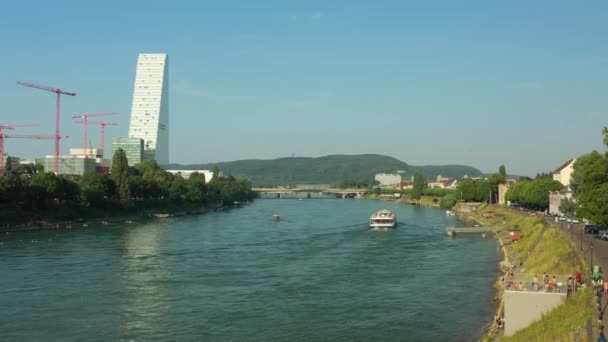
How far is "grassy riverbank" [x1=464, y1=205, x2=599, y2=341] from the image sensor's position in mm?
12320

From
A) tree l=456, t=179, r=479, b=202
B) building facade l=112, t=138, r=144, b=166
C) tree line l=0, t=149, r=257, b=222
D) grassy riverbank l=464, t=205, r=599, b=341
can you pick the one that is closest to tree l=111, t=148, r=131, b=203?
tree line l=0, t=149, r=257, b=222

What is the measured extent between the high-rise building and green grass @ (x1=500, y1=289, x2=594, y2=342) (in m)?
139

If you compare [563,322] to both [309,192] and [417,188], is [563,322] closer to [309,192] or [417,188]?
[417,188]

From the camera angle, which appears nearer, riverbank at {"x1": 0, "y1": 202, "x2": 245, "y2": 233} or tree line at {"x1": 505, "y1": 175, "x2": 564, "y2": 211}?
riverbank at {"x1": 0, "y1": 202, "x2": 245, "y2": 233}

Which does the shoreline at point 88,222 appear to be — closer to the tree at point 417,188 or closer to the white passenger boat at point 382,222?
the white passenger boat at point 382,222

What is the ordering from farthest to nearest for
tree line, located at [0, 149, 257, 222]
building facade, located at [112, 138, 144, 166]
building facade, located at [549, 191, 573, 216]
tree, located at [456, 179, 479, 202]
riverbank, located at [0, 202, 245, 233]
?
building facade, located at [112, 138, 144, 166] < tree, located at [456, 179, 479, 202] < tree line, located at [0, 149, 257, 222] < building facade, located at [549, 191, 573, 216] < riverbank, located at [0, 202, 245, 233]

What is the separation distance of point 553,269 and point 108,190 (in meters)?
49.4

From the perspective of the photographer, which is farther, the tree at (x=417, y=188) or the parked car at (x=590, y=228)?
the tree at (x=417, y=188)

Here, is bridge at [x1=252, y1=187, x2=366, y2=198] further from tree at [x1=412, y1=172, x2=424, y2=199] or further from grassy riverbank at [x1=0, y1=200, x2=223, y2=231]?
grassy riverbank at [x1=0, y1=200, x2=223, y2=231]

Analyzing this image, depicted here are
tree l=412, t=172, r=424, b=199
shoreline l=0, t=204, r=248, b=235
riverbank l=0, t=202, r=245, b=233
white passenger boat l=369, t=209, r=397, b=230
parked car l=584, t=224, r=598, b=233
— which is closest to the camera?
parked car l=584, t=224, r=598, b=233

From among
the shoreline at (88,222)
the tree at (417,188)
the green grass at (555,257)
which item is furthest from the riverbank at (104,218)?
the tree at (417,188)

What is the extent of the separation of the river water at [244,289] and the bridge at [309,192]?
104876 millimetres

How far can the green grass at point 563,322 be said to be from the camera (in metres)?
12.2

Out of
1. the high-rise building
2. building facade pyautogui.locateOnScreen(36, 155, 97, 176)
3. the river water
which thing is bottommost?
the river water
